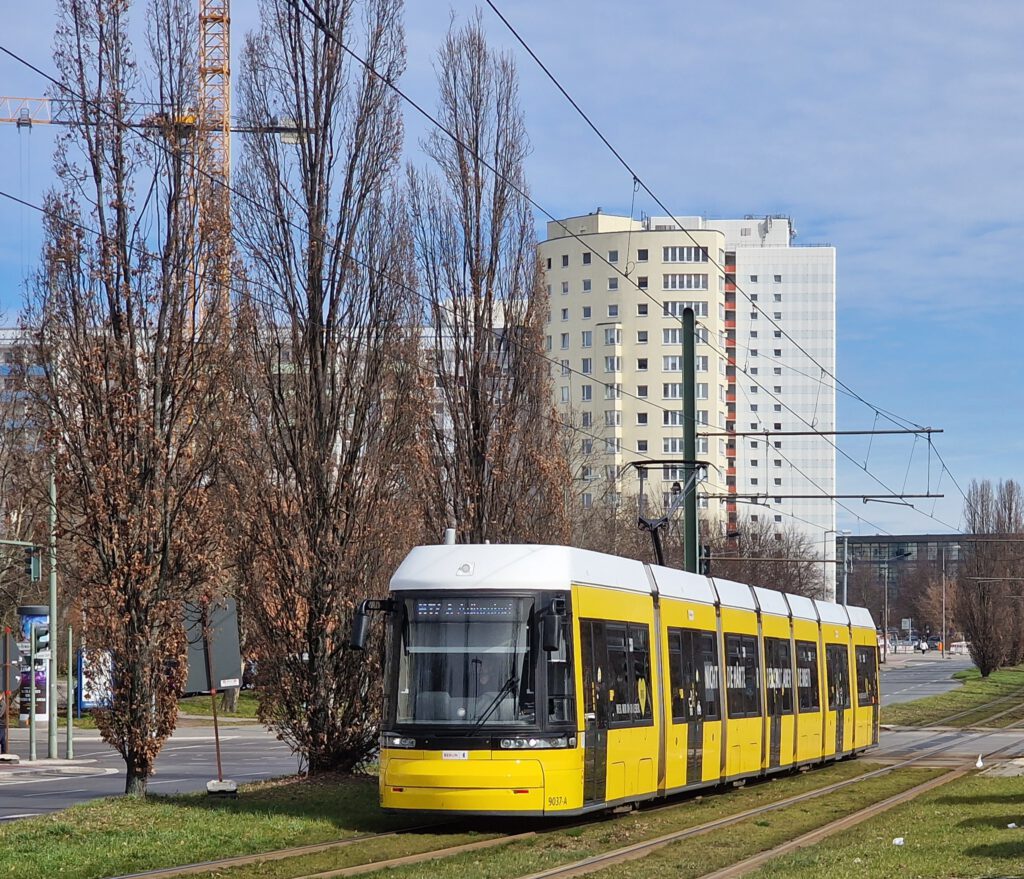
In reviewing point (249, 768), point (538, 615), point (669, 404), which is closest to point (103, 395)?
point (538, 615)

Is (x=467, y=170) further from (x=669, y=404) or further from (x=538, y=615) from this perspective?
(x=669, y=404)

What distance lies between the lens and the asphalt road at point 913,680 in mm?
68312

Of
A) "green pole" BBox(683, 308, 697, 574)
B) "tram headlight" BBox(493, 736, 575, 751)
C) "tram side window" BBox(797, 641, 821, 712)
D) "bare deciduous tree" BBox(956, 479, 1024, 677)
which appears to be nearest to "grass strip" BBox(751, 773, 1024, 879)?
"tram headlight" BBox(493, 736, 575, 751)

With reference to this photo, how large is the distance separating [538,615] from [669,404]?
109m

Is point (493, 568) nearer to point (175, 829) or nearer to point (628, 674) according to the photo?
point (628, 674)

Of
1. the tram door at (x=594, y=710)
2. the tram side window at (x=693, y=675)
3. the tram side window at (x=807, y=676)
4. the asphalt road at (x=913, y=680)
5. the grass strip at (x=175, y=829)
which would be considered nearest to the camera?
the grass strip at (x=175, y=829)

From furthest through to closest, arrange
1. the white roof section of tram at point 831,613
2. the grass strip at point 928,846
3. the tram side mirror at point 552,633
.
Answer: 1. the white roof section of tram at point 831,613
2. the tram side mirror at point 552,633
3. the grass strip at point 928,846

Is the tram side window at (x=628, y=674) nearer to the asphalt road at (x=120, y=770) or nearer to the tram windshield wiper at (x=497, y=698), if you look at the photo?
the tram windshield wiper at (x=497, y=698)

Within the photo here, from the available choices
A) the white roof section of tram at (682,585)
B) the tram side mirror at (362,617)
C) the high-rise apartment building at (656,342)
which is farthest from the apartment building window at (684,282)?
the tram side mirror at (362,617)

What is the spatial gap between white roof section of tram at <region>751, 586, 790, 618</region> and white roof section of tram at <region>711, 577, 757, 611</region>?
0.92 ft

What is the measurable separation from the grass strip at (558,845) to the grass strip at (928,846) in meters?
1.47

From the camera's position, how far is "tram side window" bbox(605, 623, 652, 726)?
18500mm

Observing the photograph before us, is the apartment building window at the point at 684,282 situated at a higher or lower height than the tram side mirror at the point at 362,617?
higher

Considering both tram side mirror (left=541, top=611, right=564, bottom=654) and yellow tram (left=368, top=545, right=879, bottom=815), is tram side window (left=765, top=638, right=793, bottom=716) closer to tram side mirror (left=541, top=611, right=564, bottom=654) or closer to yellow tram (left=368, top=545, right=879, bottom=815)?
yellow tram (left=368, top=545, right=879, bottom=815)
